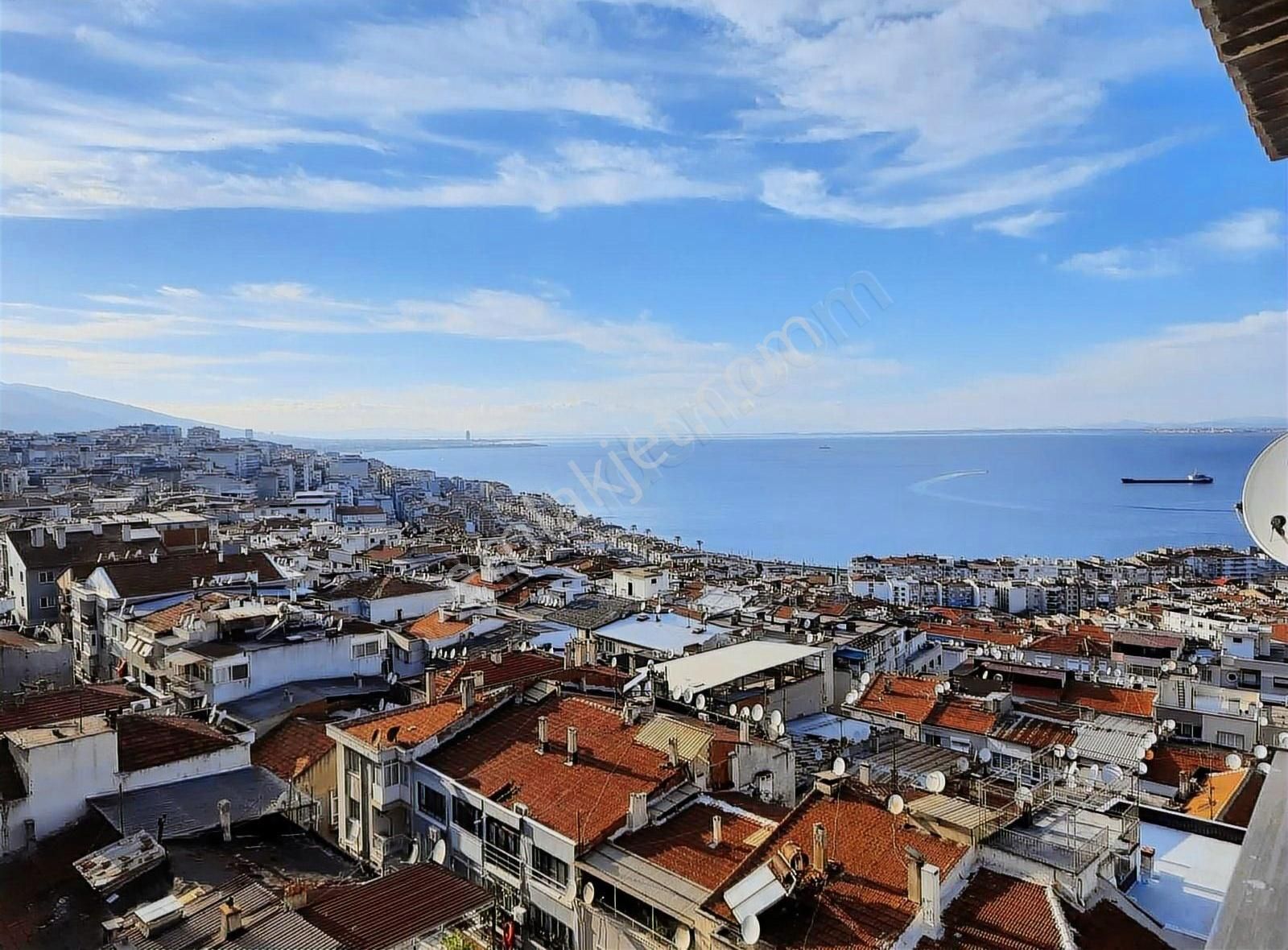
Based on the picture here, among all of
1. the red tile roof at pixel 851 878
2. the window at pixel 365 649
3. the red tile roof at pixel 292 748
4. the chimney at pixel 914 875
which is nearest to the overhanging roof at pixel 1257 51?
the chimney at pixel 914 875

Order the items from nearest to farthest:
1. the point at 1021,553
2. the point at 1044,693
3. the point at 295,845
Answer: the point at 295,845, the point at 1044,693, the point at 1021,553

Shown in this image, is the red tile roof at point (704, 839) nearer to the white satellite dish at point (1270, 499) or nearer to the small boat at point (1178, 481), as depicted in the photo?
the white satellite dish at point (1270, 499)

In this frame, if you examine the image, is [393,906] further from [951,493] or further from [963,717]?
[951,493]

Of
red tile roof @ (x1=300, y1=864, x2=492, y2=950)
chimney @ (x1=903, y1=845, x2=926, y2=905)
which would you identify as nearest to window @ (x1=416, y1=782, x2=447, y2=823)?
red tile roof @ (x1=300, y1=864, x2=492, y2=950)

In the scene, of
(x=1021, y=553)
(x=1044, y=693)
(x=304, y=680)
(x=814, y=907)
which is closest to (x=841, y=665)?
(x=1044, y=693)

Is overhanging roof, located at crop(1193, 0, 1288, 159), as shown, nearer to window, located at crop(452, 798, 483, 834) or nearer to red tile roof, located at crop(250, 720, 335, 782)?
window, located at crop(452, 798, 483, 834)

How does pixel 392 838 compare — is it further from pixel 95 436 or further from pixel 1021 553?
pixel 95 436

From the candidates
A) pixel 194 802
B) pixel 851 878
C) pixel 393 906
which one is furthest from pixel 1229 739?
pixel 194 802
